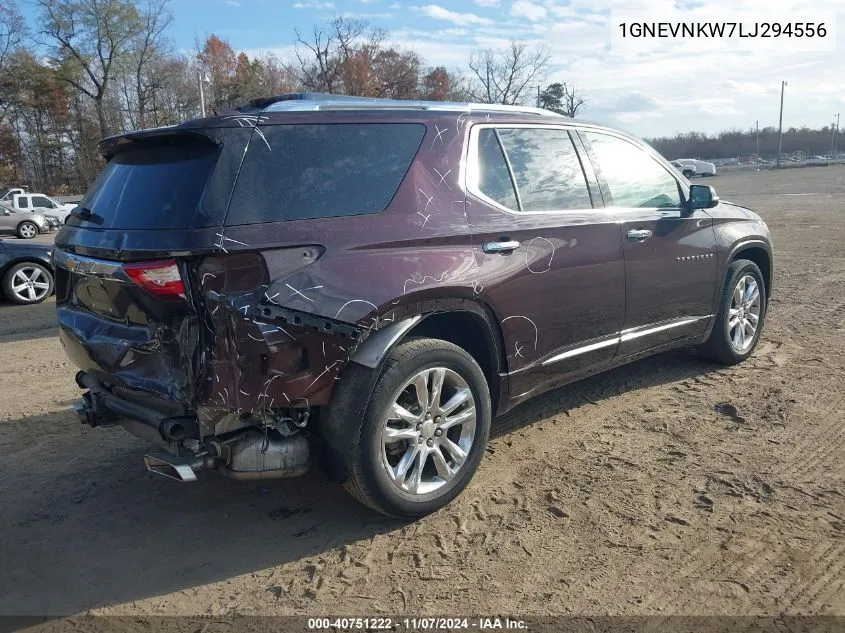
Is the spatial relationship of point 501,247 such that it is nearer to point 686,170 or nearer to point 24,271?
point 24,271

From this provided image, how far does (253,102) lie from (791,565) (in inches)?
126

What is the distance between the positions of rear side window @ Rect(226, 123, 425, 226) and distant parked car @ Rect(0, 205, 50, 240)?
2687 cm

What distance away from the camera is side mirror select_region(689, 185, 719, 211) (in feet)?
15.9

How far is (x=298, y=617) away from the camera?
2689 millimetres

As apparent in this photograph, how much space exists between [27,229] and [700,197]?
89.8 ft

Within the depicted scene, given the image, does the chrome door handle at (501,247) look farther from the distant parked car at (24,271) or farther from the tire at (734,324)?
the distant parked car at (24,271)

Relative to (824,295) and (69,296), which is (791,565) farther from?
(824,295)

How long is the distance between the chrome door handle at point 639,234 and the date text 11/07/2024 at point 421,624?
8.45 feet

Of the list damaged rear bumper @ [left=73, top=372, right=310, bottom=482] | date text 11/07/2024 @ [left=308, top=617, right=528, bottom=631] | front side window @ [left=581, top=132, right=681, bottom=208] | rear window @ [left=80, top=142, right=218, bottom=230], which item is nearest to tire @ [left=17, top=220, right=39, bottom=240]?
rear window @ [left=80, top=142, right=218, bottom=230]

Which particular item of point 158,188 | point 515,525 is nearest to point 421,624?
point 515,525

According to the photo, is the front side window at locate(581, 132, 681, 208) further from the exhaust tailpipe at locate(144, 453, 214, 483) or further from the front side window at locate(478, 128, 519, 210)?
the exhaust tailpipe at locate(144, 453, 214, 483)

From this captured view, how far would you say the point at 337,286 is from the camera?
2.96 meters

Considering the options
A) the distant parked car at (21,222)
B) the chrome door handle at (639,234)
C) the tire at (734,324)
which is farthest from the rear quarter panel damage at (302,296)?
the distant parked car at (21,222)

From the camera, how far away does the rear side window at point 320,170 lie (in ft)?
9.62
